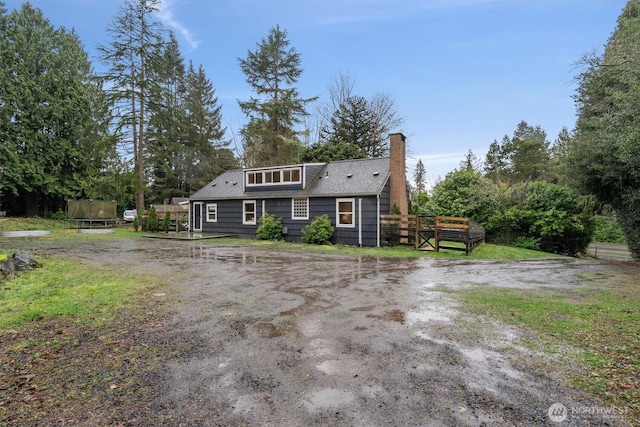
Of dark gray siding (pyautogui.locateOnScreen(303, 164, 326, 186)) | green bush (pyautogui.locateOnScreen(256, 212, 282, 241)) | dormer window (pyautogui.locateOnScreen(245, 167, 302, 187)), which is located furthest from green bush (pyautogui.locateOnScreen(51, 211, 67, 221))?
dark gray siding (pyautogui.locateOnScreen(303, 164, 326, 186))

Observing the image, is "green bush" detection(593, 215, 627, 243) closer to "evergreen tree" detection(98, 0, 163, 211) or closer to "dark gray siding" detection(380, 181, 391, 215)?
"dark gray siding" detection(380, 181, 391, 215)

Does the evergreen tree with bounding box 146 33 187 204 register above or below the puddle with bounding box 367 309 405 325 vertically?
above

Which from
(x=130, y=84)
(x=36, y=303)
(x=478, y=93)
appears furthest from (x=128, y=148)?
(x=478, y=93)

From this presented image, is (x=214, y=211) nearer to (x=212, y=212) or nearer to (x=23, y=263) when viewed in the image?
(x=212, y=212)

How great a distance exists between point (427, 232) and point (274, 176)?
9.34 metres

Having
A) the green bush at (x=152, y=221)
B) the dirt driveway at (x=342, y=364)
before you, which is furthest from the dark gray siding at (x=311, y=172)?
the dirt driveway at (x=342, y=364)

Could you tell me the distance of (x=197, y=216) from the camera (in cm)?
2244

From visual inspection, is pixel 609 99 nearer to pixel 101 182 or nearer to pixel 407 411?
pixel 407 411

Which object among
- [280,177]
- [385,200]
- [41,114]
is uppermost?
Answer: [41,114]

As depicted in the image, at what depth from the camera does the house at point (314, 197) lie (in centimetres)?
1601

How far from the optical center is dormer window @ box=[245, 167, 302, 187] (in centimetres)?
1844

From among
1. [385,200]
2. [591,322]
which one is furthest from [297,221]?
[591,322]

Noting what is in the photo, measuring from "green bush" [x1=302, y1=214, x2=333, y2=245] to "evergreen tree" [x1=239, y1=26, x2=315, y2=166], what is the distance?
1357cm

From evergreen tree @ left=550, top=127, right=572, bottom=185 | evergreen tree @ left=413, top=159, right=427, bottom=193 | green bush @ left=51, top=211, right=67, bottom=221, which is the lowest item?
green bush @ left=51, top=211, right=67, bottom=221
